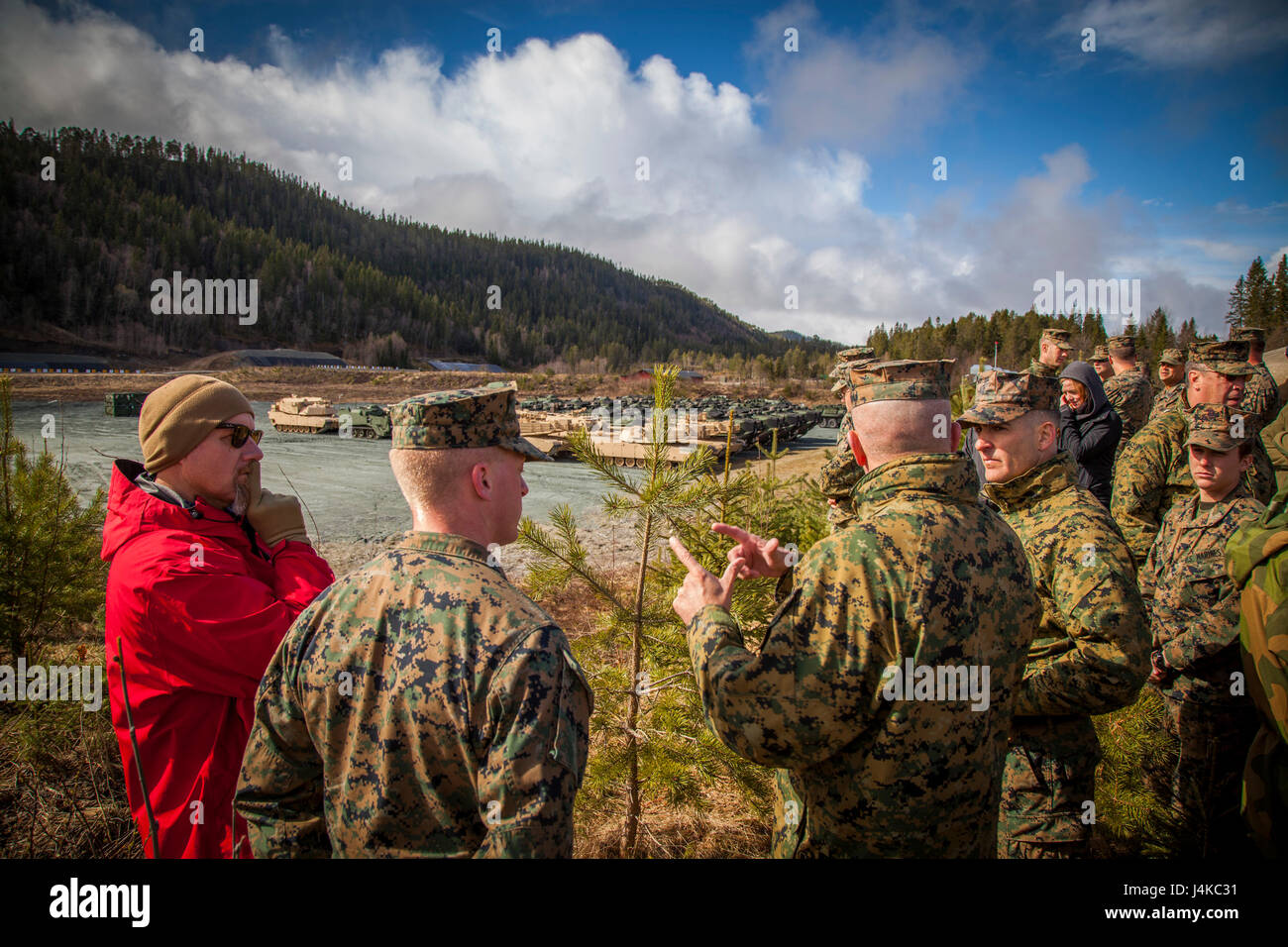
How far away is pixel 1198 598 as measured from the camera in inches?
141

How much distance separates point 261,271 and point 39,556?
120125mm

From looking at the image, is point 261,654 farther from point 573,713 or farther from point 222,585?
point 573,713

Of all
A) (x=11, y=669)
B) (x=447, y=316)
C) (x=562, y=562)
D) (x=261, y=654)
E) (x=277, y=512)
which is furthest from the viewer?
(x=447, y=316)

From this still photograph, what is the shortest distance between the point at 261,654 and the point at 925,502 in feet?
6.78

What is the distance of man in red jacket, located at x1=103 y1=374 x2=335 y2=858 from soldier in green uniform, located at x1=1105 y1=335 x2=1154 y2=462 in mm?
7915

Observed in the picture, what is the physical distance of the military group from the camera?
1489 mm

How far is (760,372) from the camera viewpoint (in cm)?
7400

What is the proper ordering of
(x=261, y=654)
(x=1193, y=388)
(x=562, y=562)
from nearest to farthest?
(x=261, y=654), (x=562, y=562), (x=1193, y=388)

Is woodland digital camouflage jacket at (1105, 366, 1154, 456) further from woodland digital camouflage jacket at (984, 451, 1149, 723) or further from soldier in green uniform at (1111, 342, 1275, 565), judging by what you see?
woodland digital camouflage jacket at (984, 451, 1149, 723)

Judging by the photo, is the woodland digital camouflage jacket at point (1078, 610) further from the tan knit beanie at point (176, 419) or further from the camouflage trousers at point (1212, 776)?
the tan knit beanie at point (176, 419)

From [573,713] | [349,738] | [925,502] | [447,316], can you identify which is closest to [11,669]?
[349,738]

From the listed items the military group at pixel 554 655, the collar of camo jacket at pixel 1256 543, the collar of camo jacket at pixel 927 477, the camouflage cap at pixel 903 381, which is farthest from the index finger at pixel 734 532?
the collar of camo jacket at pixel 1256 543

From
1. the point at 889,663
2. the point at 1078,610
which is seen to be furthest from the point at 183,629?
the point at 1078,610
